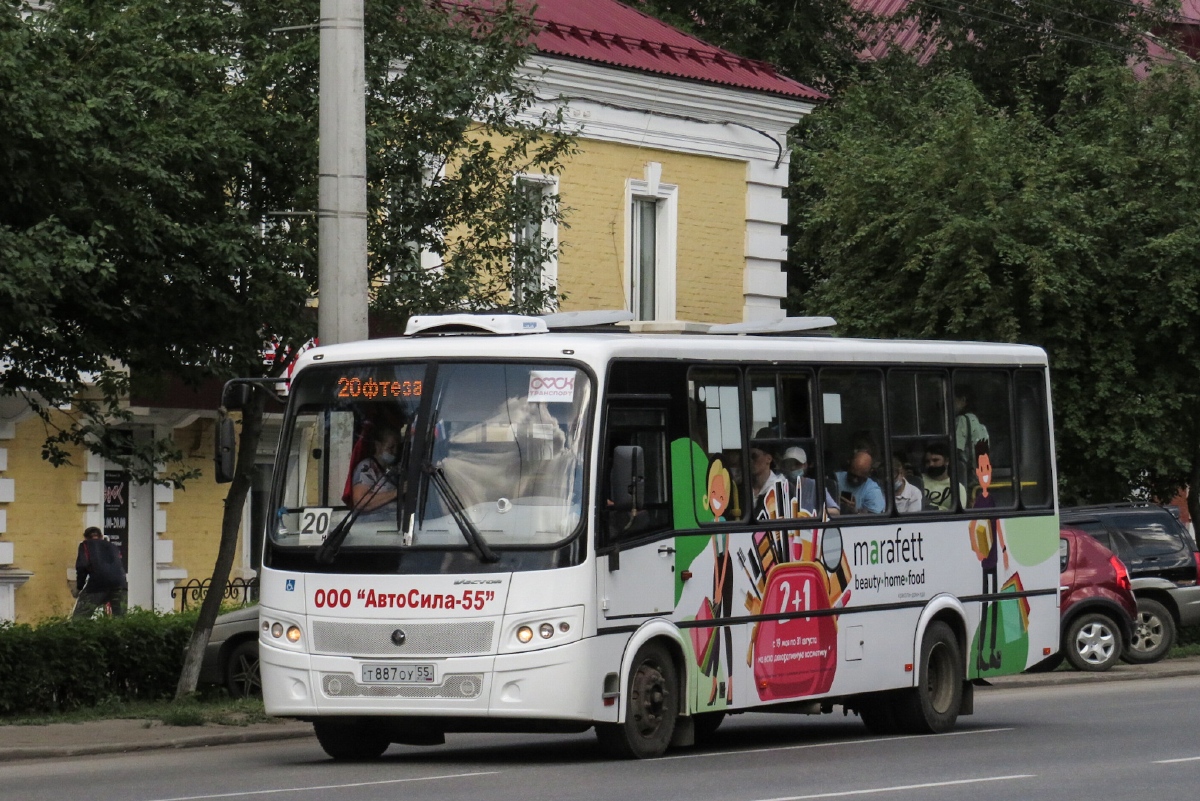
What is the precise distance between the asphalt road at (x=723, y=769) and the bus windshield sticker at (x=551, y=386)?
218cm

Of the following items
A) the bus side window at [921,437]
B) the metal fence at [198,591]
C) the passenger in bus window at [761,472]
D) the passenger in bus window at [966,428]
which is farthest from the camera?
the metal fence at [198,591]

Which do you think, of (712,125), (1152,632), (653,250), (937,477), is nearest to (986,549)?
(937,477)

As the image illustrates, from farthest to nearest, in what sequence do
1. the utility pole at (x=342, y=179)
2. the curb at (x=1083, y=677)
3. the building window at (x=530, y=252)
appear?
the curb at (x=1083, y=677) < the building window at (x=530, y=252) < the utility pole at (x=342, y=179)

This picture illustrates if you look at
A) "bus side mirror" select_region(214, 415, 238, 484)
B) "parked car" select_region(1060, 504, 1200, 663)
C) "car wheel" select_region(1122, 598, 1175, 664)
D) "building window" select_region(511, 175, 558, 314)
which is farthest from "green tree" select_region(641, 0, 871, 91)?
"bus side mirror" select_region(214, 415, 238, 484)

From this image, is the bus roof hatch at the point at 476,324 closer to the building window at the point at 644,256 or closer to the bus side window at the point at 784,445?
the bus side window at the point at 784,445

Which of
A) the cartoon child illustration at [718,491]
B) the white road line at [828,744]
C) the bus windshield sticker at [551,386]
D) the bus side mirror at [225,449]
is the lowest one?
the white road line at [828,744]

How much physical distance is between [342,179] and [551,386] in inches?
144

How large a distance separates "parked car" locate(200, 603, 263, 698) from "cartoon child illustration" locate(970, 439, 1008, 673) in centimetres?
646

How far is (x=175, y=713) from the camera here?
17375 mm

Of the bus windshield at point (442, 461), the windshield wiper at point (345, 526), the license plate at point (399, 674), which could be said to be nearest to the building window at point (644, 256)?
the bus windshield at point (442, 461)

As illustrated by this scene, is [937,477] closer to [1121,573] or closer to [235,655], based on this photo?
[235,655]

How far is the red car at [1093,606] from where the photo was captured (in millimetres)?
25109

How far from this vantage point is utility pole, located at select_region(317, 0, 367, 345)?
16422 mm

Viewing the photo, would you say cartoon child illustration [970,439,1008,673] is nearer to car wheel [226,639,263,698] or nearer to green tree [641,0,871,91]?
car wheel [226,639,263,698]
